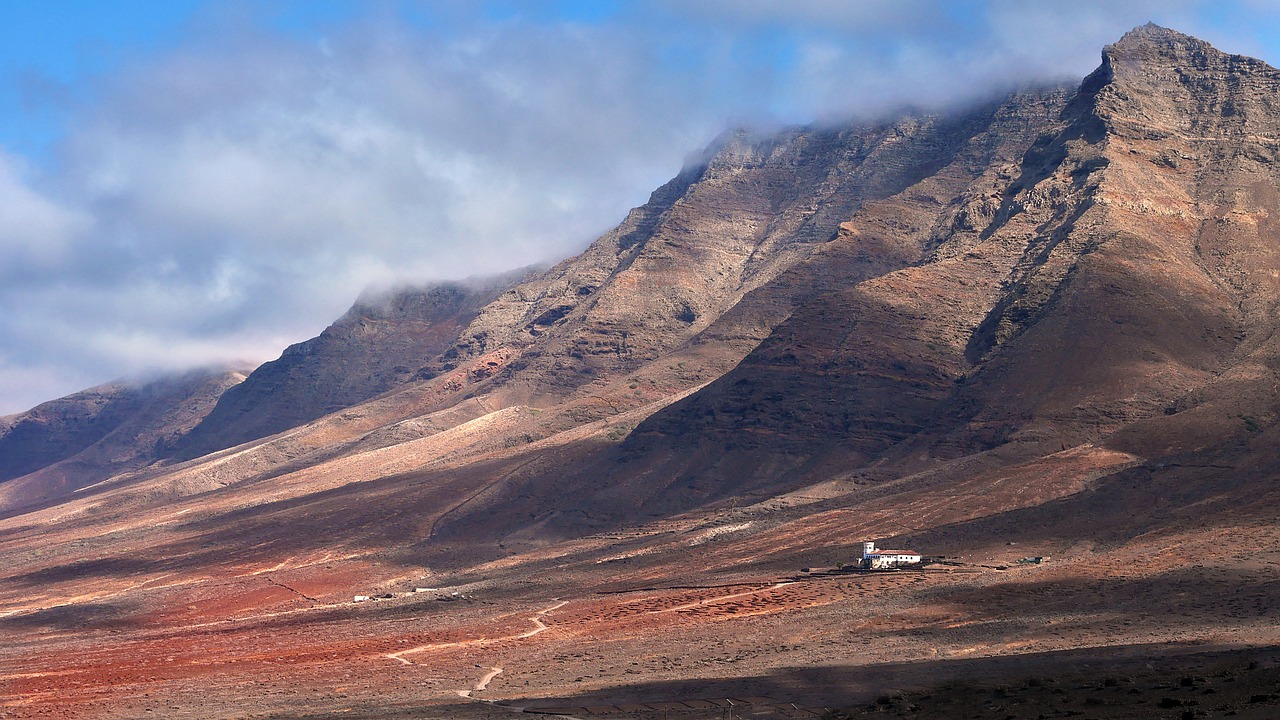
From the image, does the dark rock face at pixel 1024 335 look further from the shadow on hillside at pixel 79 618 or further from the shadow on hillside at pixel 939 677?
the shadow on hillside at pixel 939 677

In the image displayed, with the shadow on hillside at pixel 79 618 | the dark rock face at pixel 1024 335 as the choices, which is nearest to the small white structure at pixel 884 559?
the dark rock face at pixel 1024 335

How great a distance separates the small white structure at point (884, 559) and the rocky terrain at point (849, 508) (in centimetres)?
247

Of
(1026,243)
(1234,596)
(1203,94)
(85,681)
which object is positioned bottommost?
(1234,596)

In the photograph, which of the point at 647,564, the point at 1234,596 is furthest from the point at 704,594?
the point at 1234,596

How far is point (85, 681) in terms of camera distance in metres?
63.0

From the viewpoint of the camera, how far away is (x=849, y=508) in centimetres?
10094

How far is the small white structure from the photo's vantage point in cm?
7894

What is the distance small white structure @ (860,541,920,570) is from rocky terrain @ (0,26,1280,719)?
2.47m

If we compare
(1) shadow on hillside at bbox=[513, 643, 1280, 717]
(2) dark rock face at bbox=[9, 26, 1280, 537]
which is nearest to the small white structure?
(2) dark rock face at bbox=[9, 26, 1280, 537]

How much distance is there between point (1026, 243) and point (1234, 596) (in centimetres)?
9072

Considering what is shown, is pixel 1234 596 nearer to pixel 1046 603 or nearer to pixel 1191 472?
pixel 1046 603

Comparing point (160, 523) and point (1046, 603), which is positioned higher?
point (160, 523)

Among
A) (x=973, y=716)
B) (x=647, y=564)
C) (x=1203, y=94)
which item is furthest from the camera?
(x=1203, y=94)

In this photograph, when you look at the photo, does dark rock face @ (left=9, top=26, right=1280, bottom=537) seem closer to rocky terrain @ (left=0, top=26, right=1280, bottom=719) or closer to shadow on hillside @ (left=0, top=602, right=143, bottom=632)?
rocky terrain @ (left=0, top=26, right=1280, bottom=719)
